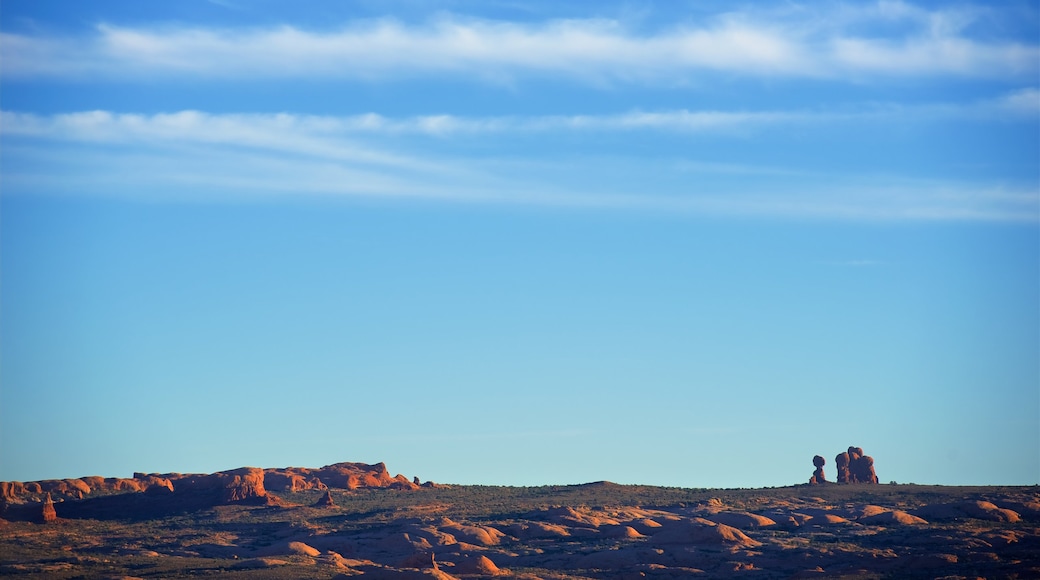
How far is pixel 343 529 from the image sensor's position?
13075cm

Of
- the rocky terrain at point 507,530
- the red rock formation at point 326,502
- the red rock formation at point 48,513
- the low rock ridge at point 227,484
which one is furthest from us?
the low rock ridge at point 227,484

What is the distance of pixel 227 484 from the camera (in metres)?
154

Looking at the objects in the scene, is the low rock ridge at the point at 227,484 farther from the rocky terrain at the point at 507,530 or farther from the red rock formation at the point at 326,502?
the red rock formation at the point at 326,502

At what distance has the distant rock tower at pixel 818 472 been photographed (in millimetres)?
160250

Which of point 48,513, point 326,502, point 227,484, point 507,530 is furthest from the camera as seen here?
point 227,484

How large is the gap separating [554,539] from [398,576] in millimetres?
32172

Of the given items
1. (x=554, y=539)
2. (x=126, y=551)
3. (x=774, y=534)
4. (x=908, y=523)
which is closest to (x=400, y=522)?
(x=554, y=539)

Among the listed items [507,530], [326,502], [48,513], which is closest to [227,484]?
[326,502]

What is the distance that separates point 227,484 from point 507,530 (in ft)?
136

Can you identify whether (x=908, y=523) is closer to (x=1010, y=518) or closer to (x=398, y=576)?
(x=1010, y=518)

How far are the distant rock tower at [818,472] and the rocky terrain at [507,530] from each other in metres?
0.46

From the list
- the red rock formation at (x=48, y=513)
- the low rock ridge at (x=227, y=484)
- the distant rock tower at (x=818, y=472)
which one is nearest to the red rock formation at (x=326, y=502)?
the low rock ridge at (x=227, y=484)

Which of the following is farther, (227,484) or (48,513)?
(227,484)

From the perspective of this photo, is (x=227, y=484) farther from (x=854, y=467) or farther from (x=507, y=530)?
(x=854, y=467)
